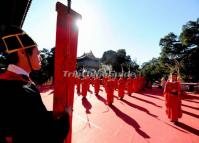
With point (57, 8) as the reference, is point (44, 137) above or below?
below

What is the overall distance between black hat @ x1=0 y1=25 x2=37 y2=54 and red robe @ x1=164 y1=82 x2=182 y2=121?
7726mm

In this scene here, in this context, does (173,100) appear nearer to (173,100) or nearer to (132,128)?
(173,100)

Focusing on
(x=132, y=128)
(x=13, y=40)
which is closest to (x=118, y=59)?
(x=132, y=128)

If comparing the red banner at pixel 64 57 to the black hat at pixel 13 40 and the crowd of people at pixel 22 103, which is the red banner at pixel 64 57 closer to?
the crowd of people at pixel 22 103

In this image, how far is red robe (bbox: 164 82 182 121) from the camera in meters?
8.48

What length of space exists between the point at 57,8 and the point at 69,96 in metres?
0.91

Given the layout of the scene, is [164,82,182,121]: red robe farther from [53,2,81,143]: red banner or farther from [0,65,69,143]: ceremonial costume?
[0,65,69,143]: ceremonial costume

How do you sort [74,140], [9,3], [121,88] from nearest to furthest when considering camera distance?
[9,3]
[74,140]
[121,88]

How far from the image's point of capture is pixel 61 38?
221cm

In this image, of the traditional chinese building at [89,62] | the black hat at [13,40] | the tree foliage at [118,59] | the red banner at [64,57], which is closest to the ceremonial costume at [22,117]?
the black hat at [13,40]

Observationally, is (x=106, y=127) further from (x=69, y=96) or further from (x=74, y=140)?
(x=69, y=96)

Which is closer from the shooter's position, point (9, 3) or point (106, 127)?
point (9, 3)

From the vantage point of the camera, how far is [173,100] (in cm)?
854

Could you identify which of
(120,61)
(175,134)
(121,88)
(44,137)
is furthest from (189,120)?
(120,61)
